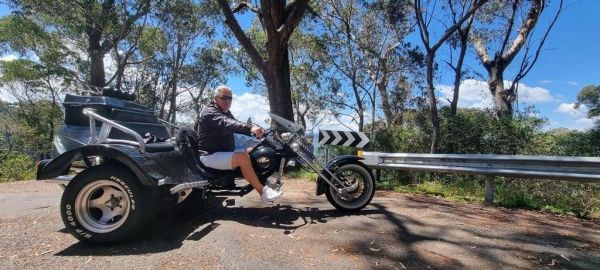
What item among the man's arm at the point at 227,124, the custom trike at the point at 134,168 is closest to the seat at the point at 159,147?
the custom trike at the point at 134,168

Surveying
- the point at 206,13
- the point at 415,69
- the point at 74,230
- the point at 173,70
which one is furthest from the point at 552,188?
the point at 173,70

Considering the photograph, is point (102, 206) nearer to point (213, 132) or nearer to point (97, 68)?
point (213, 132)

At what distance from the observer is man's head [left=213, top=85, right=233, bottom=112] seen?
18.1ft

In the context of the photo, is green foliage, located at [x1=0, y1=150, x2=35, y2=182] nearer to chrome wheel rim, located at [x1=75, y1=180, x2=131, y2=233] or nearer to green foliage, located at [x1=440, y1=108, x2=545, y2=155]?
chrome wheel rim, located at [x1=75, y1=180, x2=131, y2=233]

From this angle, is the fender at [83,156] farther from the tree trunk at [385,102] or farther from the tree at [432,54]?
the tree trunk at [385,102]

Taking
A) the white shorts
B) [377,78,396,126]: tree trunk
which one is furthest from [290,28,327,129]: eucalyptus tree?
the white shorts

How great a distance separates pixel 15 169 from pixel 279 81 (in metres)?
10.6

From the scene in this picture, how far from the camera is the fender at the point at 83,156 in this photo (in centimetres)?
409

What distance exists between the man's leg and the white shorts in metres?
0.06

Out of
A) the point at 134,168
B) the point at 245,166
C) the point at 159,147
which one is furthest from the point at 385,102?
the point at 134,168

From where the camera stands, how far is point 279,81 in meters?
12.2

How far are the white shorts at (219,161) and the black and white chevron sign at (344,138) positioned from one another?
123 inches

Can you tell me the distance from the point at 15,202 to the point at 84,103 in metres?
2.80

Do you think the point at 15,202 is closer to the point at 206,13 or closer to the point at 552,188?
the point at 552,188
